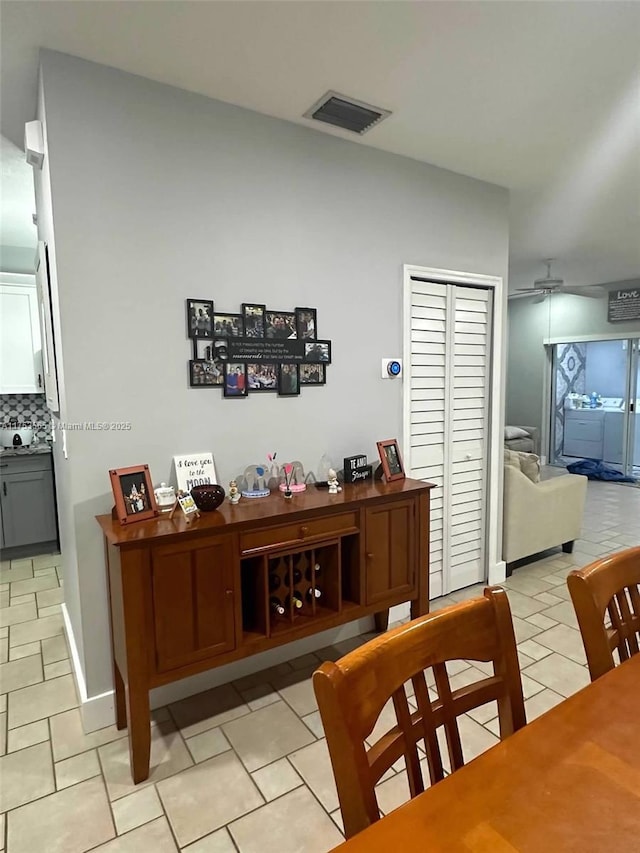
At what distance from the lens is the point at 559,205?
3.78m

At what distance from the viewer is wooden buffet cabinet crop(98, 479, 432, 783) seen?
1.84m

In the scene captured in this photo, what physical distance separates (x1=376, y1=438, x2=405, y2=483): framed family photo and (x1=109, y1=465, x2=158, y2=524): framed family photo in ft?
3.90

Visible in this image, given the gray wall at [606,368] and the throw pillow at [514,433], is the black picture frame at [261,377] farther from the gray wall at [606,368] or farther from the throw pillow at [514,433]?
the gray wall at [606,368]

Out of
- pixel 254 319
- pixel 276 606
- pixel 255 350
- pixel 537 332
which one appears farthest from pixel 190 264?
pixel 537 332

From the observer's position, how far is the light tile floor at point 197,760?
165cm

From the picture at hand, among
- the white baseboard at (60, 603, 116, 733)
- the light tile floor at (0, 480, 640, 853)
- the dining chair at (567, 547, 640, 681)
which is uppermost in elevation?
the dining chair at (567, 547, 640, 681)

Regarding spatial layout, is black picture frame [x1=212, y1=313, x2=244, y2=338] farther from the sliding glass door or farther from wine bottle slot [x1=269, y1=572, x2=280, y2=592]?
the sliding glass door

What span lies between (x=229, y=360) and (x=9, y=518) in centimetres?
286

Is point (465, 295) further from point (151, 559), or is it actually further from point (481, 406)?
point (151, 559)

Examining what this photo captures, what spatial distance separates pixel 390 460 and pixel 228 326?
1104mm

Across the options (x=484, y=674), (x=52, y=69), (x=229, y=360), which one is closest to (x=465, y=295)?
(x=229, y=360)

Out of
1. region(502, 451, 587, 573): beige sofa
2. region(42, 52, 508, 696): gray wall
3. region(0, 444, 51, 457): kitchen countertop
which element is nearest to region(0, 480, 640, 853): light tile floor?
region(42, 52, 508, 696): gray wall

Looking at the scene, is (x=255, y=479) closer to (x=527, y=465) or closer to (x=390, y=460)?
(x=390, y=460)

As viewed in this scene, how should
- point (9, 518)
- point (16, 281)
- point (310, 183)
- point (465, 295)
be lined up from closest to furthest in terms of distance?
point (310, 183) → point (465, 295) → point (9, 518) → point (16, 281)
